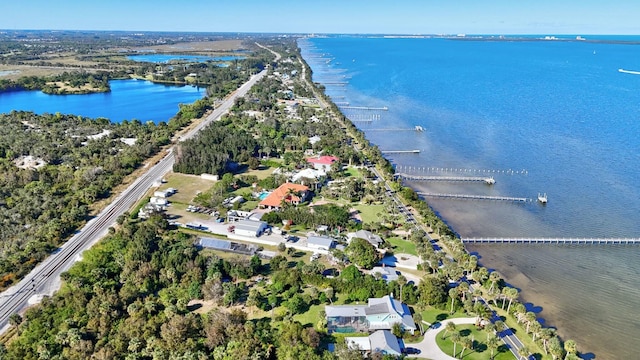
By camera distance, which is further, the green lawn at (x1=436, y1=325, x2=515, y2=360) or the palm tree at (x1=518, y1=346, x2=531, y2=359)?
the green lawn at (x1=436, y1=325, x2=515, y2=360)

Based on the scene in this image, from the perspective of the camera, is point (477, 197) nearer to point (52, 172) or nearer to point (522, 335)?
point (522, 335)

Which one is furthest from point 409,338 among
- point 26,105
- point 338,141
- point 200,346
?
point 26,105

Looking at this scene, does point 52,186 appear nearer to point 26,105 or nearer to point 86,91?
point 26,105

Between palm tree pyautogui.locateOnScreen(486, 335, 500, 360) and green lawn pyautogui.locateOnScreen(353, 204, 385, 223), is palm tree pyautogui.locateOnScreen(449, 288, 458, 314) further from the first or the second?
green lawn pyautogui.locateOnScreen(353, 204, 385, 223)

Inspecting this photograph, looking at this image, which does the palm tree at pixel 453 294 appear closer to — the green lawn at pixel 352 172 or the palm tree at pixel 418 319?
the palm tree at pixel 418 319

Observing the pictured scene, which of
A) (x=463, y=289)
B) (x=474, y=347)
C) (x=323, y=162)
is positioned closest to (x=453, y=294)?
(x=463, y=289)

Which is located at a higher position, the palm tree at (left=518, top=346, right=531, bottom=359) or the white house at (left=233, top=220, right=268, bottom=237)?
the white house at (left=233, top=220, right=268, bottom=237)

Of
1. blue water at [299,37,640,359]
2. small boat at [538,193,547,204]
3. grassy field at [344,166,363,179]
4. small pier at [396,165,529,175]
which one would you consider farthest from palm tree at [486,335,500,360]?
small pier at [396,165,529,175]
